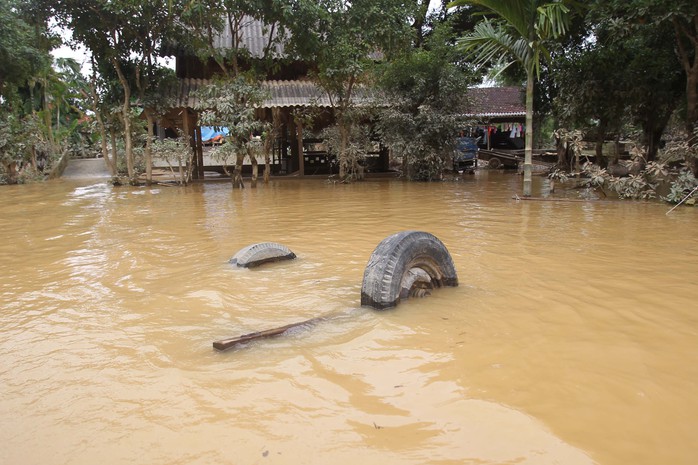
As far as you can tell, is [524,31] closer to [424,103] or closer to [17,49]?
[424,103]

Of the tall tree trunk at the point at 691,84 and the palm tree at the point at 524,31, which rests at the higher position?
the palm tree at the point at 524,31

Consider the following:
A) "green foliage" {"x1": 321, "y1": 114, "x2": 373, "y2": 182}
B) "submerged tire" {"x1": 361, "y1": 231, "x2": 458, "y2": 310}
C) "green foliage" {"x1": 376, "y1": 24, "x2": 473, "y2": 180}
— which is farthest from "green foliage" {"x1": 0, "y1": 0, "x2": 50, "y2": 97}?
"submerged tire" {"x1": 361, "y1": 231, "x2": 458, "y2": 310}

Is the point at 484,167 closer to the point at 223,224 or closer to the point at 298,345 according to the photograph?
the point at 223,224

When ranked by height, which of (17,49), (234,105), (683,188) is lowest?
(683,188)

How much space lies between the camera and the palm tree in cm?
941

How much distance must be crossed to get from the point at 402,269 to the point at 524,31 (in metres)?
8.36

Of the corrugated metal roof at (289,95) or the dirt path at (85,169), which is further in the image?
the dirt path at (85,169)

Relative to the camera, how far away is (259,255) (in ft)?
17.5

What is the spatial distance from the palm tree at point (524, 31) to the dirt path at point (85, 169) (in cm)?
1810

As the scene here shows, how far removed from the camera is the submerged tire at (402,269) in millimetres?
3822

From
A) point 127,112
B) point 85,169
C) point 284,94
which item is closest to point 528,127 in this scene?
point 284,94

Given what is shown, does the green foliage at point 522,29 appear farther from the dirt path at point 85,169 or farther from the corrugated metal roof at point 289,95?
the dirt path at point 85,169

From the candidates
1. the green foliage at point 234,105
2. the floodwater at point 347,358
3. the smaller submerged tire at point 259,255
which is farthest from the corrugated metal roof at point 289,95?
the floodwater at point 347,358

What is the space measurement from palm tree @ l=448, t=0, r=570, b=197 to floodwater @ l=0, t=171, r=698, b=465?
4933mm
